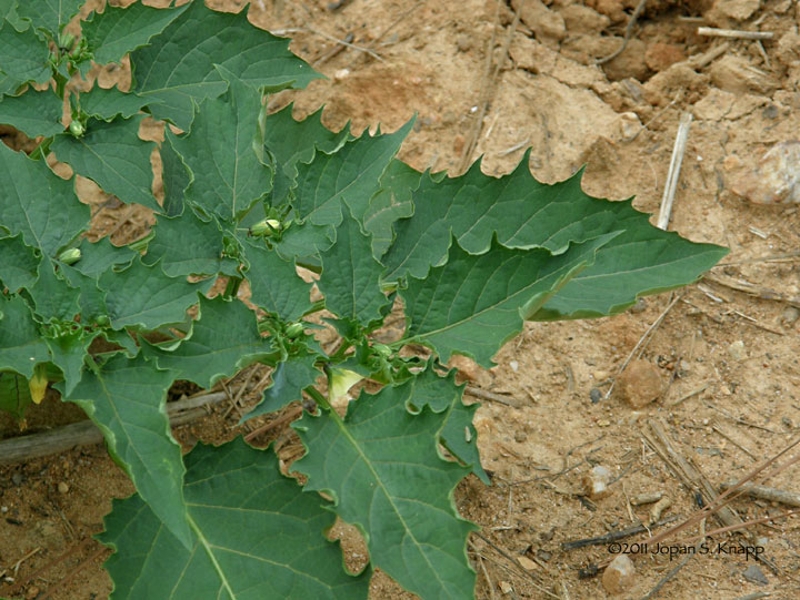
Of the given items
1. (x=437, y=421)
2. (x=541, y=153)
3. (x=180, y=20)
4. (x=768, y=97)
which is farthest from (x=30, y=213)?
(x=768, y=97)

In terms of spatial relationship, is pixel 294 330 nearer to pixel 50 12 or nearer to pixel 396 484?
pixel 396 484

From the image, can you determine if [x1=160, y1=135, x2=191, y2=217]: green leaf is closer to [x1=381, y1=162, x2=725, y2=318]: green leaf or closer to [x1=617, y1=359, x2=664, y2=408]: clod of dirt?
[x1=381, y1=162, x2=725, y2=318]: green leaf

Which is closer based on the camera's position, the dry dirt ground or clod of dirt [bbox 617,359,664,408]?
the dry dirt ground

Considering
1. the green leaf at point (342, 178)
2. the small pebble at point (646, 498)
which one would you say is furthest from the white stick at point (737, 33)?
the small pebble at point (646, 498)

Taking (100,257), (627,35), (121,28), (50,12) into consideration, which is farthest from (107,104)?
(627,35)

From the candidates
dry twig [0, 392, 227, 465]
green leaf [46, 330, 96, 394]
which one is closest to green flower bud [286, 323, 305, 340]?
green leaf [46, 330, 96, 394]

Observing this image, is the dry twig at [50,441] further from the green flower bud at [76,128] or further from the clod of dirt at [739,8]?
the clod of dirt at [739,8]

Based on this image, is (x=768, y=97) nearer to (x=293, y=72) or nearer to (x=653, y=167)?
(x=653, y=167)
